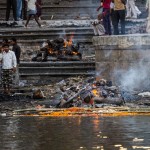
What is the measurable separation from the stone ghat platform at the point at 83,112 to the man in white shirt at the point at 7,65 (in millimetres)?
3846

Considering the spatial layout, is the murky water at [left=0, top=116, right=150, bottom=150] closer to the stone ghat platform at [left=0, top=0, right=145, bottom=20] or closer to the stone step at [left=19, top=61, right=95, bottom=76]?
the stone step at [left=19, top=61, right=95, bottom=76]

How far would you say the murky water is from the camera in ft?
41.2

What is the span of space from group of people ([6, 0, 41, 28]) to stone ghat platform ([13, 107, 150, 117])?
12.2 meters

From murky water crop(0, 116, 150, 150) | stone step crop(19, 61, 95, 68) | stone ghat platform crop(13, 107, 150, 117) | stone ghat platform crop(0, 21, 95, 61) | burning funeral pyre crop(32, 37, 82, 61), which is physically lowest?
stone ghat platform crop(13, 107, 150, 117)

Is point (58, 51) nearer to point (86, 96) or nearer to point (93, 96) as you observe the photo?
point (93, 96)

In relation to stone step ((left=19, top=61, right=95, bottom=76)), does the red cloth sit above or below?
above

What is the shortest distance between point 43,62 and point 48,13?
9.82 meters

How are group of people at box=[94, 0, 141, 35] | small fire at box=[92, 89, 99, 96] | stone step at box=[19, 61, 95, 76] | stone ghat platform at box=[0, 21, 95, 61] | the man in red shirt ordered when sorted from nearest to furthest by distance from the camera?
small fire at box=[92, 89, 99, 96], group of people at box=[94, 0, 141, 35], the man in red shirt, stone step at box=[19, 61, 95, 76], stone ghat platform at box=[0, 21, 95, 61]

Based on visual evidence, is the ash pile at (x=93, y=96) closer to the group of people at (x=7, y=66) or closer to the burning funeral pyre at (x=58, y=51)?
the group of people at (x=7, y=66)

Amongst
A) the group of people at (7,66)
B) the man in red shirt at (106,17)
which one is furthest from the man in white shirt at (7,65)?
the man in red shirt at (106,17)

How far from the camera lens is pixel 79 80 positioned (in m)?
23.0

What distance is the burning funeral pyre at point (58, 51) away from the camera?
2573 centimetres

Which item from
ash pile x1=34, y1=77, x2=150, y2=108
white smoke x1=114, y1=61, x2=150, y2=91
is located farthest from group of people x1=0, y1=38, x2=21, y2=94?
white smoke x1=114, y1=61, x2=150, y2=91

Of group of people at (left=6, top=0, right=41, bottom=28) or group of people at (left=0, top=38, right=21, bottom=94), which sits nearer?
group of people at (left=0, top=38, right=21, bottom=94)
